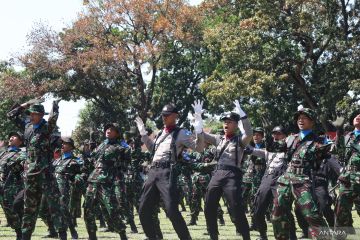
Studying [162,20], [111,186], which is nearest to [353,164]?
[111,186]

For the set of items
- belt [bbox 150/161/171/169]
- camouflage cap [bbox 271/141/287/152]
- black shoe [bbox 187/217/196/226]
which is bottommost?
black shoe [bbox 187/217/196/226]

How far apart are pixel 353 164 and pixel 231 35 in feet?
77.5

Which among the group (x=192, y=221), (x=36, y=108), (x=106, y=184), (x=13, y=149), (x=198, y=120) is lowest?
(x=192, y=221)

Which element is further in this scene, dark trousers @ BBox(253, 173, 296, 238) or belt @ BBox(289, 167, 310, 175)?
dark trousers @ BBox(253, 173, 296, 238)

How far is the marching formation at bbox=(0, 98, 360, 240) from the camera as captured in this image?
893 cm

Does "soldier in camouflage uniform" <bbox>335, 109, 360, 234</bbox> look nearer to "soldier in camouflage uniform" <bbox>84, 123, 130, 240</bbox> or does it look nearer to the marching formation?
the marching formation

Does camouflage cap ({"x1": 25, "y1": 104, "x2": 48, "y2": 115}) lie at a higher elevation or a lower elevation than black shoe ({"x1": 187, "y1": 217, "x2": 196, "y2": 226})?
higher

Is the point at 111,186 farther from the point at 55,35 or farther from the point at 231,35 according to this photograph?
the point at 55,35

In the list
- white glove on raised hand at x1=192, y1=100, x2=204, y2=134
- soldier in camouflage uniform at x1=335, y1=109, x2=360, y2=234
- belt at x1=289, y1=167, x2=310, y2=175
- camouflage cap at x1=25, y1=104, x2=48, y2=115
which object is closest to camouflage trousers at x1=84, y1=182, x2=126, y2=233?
camouflage cap at x1=25, y1=104, x2=48, y2=115

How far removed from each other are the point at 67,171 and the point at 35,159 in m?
3.41

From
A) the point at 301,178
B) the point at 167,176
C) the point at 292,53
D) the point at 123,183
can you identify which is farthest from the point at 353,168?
the point at 292,53

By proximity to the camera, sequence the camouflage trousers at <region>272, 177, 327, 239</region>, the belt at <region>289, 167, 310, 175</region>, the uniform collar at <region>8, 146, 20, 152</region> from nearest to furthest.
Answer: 1. the camouflage trousers at <region>272, 177, 327, 239</region>
2. the belt at <region>289, 167, 310, 175</region>
3. the uniform collar at <region>8, 146, 20, 152</region>

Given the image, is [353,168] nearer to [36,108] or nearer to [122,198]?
[36,108]

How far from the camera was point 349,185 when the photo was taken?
955 centimetres
